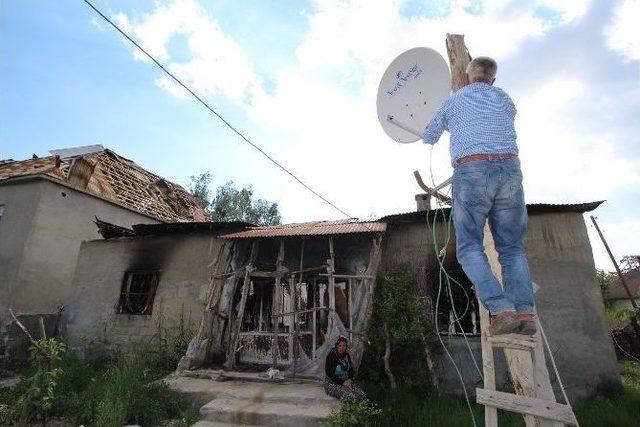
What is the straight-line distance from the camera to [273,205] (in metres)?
30.5

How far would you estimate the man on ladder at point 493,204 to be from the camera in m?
2.33

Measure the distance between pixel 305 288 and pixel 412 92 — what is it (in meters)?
6.82

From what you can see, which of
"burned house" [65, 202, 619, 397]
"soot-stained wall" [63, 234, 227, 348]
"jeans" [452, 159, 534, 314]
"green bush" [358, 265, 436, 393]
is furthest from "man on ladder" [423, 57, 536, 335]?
"soot-stained wall" [63, 234, 227, 348]

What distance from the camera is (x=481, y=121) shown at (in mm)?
2711

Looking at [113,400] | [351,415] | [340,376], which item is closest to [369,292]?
[340,376]

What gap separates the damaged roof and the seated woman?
11253 millimetres

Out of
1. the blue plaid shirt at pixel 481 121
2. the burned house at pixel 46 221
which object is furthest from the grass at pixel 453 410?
the burned house at pixel 46 221

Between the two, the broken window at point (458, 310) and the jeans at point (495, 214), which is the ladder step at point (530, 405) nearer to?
the jeans at point (495, 214)

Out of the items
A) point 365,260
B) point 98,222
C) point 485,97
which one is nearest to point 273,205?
point 98,222

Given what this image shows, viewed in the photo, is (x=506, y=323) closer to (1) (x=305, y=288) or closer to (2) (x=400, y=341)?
(2) (x=400, y=341)

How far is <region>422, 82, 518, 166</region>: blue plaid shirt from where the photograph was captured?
2617mm

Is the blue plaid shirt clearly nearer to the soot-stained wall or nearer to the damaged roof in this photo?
the soot-stained wall

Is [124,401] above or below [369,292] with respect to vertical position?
below

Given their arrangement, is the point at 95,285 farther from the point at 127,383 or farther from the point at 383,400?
the point at 383,400
